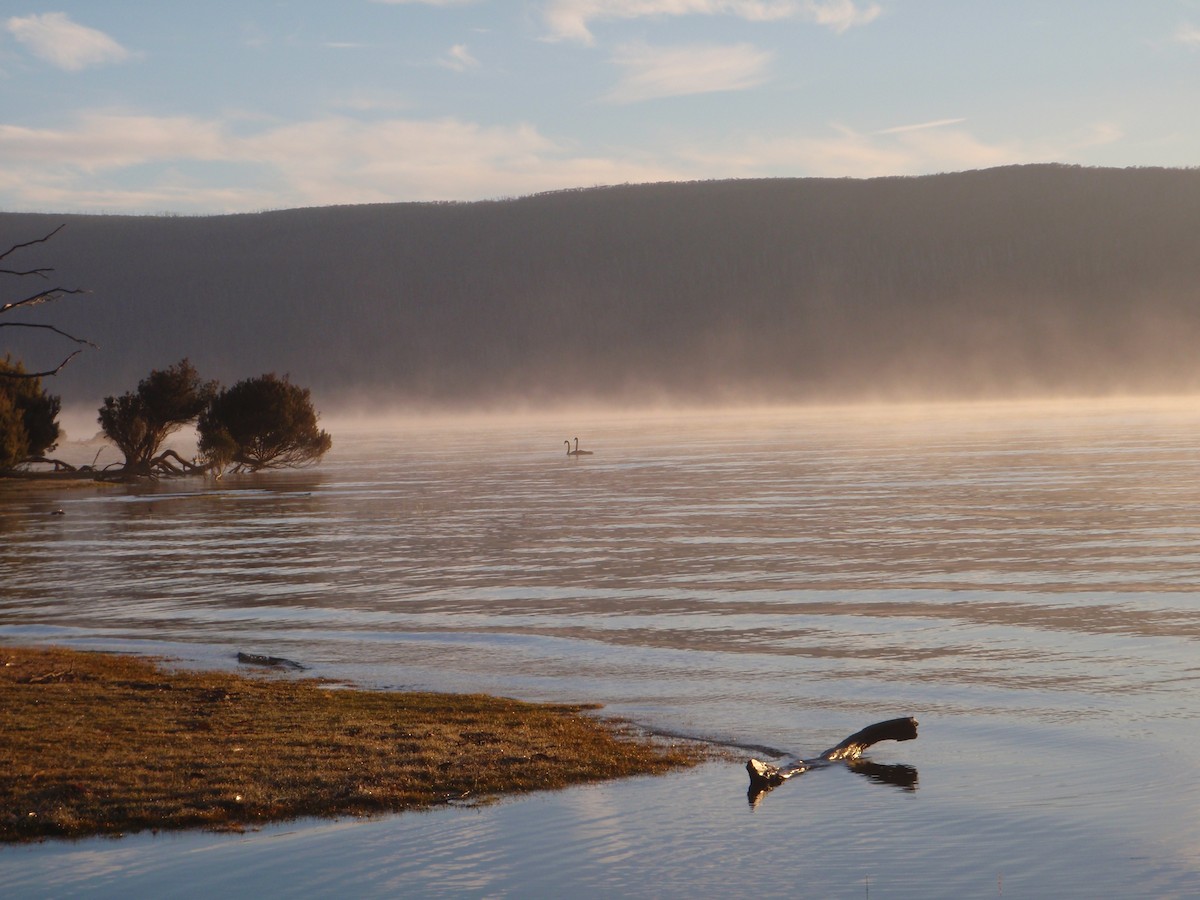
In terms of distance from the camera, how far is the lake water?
891cm

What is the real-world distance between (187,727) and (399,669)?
443 centimetres

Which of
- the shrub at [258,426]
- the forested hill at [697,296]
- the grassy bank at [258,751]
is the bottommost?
the grassy bank at [258,751]

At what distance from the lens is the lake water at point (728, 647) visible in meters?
8.91

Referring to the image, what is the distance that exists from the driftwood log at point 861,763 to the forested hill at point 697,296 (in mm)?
168844

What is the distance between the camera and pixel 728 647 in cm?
1684

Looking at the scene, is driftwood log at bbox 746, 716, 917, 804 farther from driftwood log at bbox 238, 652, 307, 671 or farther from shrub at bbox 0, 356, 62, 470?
shrub at bbox 0, 356, 62, 470

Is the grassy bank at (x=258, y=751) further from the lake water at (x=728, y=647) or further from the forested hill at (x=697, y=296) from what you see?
the forested hill at (x=697, y=296)

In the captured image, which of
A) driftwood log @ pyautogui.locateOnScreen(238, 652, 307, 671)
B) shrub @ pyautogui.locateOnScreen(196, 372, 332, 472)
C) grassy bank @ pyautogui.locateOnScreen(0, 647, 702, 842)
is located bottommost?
driftwood log @ pyautogui.locateOnScreen(238, 652, 307, 671)

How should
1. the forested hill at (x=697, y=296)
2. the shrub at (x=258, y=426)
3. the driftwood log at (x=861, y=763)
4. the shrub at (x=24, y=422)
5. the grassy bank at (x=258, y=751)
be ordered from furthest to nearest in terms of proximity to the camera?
the forested hill at (x=697, y=296)
the shrub at (x=258, y=426)
the shrub at (x=24, y=422)
the driftwood log at (x=861, y=763)
the grassy bank at (x=258, y=751)

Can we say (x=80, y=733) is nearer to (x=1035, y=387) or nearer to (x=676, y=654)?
(x=676, y=654)

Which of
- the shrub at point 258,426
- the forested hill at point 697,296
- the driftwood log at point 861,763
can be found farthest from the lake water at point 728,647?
the forested hill at point 697,296

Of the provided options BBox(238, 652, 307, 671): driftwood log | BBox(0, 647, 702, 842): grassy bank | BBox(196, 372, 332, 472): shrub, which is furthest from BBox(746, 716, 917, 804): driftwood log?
BBox(196, 372, 332, 472): shrub

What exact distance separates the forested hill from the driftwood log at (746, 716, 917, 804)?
16884cm

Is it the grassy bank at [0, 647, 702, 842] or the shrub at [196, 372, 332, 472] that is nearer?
the grassy bank at [0, 647, 702, 842]
